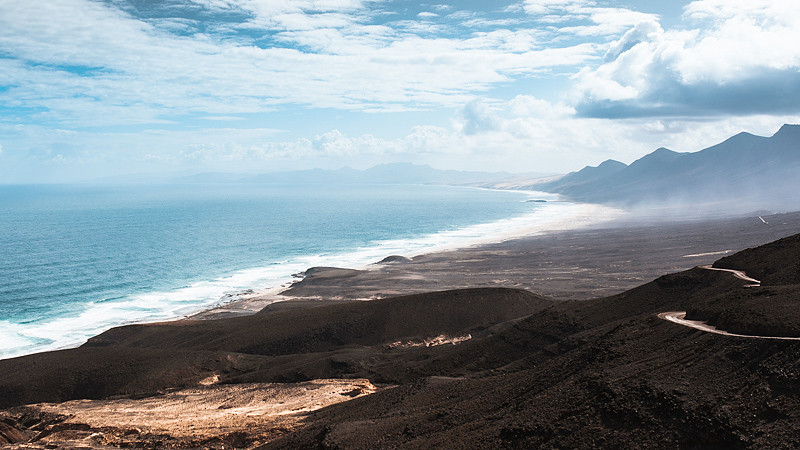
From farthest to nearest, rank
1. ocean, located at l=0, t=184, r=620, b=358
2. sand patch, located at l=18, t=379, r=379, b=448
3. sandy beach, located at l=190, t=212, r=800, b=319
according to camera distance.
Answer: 1. sandy beach, located at l=190, t=212, r=800, b=319
2. ocean, located at l=0, t=184, r=620, b=358
3. sand patch, located at l=18, t=379, r=379, b=448

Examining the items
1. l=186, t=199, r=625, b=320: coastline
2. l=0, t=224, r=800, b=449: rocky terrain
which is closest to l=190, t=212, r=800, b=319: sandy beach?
l=186, t=199, r=625, b=320: coastline

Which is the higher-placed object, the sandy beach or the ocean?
the ocean

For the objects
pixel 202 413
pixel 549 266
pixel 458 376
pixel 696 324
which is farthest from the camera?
pixel 549 266

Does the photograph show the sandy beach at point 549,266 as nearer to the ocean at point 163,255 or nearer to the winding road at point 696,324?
the ocean at point 163,255

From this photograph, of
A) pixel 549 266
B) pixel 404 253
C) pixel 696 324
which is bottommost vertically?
pixel 549 266

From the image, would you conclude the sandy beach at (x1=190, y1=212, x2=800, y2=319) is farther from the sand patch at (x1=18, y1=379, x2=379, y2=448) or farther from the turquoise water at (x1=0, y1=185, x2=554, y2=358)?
the sand patch at (x1=18, y1=379, x2=379, y2=448)

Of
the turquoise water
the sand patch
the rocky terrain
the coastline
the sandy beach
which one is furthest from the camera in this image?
the sandy beach

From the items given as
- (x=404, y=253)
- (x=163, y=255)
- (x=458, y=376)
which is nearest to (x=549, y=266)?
(x=404, y=253)

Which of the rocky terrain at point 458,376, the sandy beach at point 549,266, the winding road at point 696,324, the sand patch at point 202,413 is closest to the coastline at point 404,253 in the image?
the sandy beach at point 549,266

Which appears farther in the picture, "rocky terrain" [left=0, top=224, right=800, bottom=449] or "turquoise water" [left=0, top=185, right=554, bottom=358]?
"turquoise water" [left=0, top=185, right=554, bottom=358]

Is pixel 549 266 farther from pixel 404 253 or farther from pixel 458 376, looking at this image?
pixel 458 376
